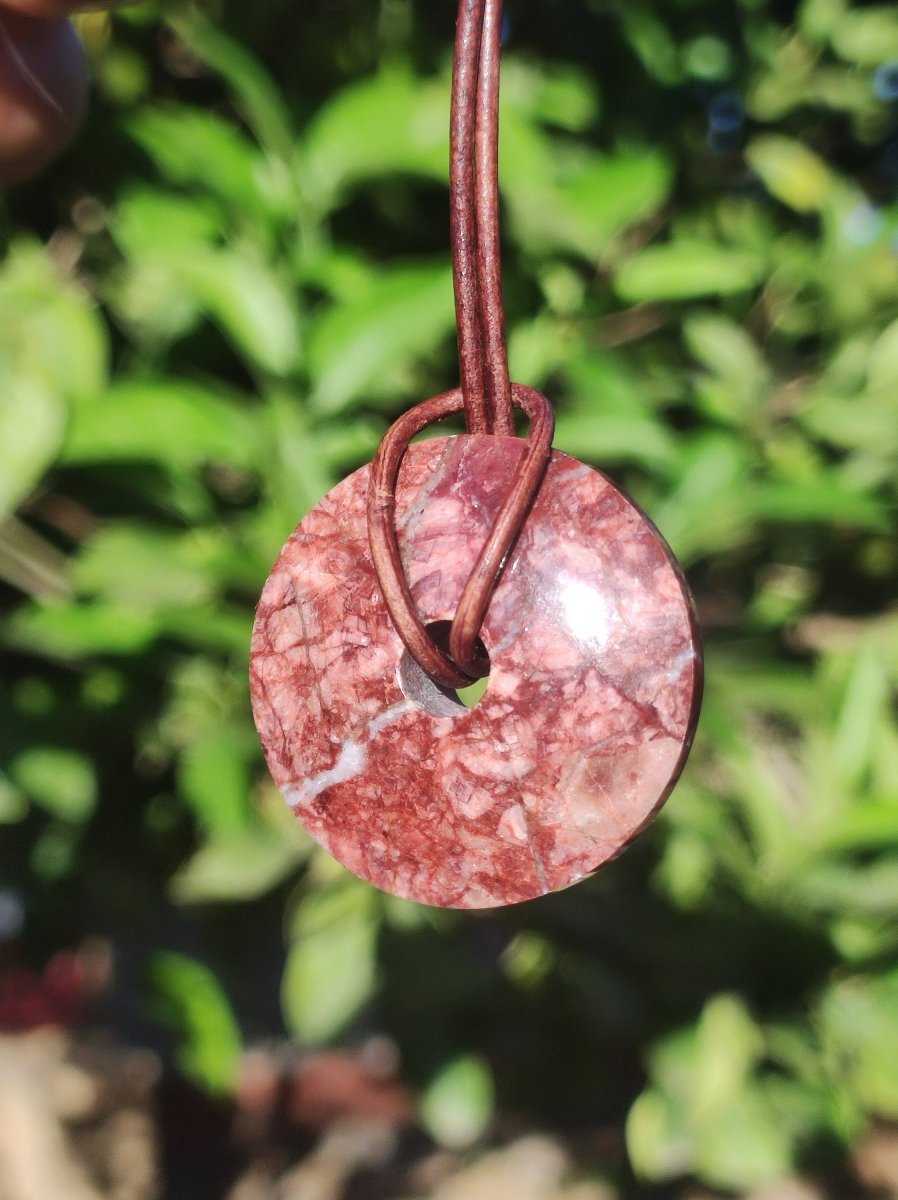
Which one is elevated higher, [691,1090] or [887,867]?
[887,867]

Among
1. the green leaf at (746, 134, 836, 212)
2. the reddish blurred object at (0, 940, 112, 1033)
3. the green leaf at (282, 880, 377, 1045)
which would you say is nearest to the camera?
the green leaf at (282, 880, 377, 1045)

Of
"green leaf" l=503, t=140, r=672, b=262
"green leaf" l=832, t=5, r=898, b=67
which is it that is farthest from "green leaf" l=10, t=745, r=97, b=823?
"green leaf" l=832, t=5, r=898, b=67

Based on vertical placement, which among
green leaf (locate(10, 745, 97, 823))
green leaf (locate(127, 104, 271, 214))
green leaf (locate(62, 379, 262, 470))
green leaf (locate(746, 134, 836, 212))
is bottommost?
green leaf (locate(10, 745, 97, 823))

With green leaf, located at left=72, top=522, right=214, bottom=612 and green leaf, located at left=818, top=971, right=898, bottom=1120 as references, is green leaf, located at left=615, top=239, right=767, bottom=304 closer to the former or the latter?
green leaf, located at left=72, top=522, right=214, bottom=612

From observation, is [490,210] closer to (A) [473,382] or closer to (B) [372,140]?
(A) [473,382]

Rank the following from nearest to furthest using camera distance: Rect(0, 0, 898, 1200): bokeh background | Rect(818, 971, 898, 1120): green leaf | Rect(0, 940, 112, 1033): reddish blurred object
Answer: Rect(0, 0, 898, 1200): bokeh background → Rect(818, 971, 898, 1120): green leaf → Rect(0, 940, 112, 1033): reddish blurred object

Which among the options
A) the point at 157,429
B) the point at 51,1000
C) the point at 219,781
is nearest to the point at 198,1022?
the point at 219,781

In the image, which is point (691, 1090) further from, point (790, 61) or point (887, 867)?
point (790, 61)

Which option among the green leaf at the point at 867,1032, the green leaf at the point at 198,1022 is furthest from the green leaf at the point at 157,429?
the green leaf at the point at 867,1032

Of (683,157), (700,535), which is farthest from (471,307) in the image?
(683,157)
